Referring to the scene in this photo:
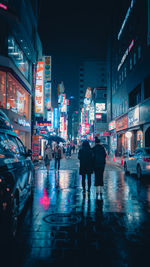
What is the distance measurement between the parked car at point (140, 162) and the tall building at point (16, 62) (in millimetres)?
9886

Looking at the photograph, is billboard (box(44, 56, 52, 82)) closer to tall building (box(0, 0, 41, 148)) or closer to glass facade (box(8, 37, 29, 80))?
tall building (box(0, 0, 41, 148))

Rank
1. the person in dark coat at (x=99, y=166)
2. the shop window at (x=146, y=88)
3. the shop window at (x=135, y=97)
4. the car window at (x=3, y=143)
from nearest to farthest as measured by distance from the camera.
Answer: the car window at (x=3, y=143)
the person in dark coat at (x=99, y=166)
the shop window at (x=146, y=88)
the shop window at (x=135, y=97)

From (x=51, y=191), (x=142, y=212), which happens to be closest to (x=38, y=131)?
(x=51, y=191)

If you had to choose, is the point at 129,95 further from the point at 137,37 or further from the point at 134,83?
the point at 137,37

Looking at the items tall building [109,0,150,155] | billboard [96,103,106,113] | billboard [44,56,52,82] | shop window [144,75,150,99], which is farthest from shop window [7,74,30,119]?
billboard [96,103,106,113]

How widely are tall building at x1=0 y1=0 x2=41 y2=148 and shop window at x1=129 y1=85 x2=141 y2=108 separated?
12.9 meters

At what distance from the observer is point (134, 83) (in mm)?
27906

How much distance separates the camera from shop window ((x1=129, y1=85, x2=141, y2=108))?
2825cm

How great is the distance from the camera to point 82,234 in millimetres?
4551

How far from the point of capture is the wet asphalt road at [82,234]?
3.54m

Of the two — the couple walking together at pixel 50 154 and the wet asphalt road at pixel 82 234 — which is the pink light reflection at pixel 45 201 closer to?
the wet asphalt road at pixel 82 234

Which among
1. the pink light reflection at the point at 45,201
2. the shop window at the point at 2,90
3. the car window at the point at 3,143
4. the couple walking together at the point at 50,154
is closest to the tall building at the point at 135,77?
the couple walking together at the point at 50,154

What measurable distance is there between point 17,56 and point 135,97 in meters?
16.7

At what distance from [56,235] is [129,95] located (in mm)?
28902
